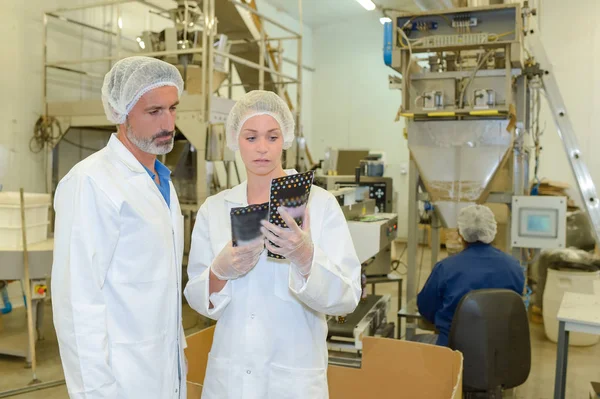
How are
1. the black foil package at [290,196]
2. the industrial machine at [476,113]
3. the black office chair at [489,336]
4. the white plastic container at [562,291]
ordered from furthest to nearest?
the white plastic container at [562,291] → the industrial machine at [476,113] → the black office chair at [489,336] → the black foil package at [290,196]

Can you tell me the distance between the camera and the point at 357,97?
9.53m

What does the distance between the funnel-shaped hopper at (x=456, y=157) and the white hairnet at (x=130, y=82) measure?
2266 mm

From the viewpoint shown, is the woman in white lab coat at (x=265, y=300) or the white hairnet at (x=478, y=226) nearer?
Result: the woman in white lab coat at (x=265, y=300)

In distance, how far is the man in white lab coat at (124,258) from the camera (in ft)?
3.87

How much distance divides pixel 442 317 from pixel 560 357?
529mm

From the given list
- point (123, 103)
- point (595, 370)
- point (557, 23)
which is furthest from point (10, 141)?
point (557, 23)

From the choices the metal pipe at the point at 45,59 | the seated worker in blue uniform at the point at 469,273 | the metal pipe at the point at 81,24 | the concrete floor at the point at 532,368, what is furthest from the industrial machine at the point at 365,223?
the metal pipe at the point at 81,24

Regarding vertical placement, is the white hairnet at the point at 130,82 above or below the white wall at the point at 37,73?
below

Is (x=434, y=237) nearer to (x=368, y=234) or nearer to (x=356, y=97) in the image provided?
(x=368, y=234)

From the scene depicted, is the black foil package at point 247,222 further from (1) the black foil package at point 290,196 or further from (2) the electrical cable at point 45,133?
(2) the electrical cable at point 45,133

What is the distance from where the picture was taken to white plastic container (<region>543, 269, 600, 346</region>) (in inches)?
160

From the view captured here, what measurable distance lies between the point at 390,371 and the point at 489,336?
45cm

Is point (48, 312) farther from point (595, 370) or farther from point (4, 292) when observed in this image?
point (595, 370)

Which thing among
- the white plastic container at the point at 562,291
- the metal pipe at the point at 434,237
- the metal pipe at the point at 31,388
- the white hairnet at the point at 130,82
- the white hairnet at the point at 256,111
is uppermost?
the white hairnet at the point at 130,82
